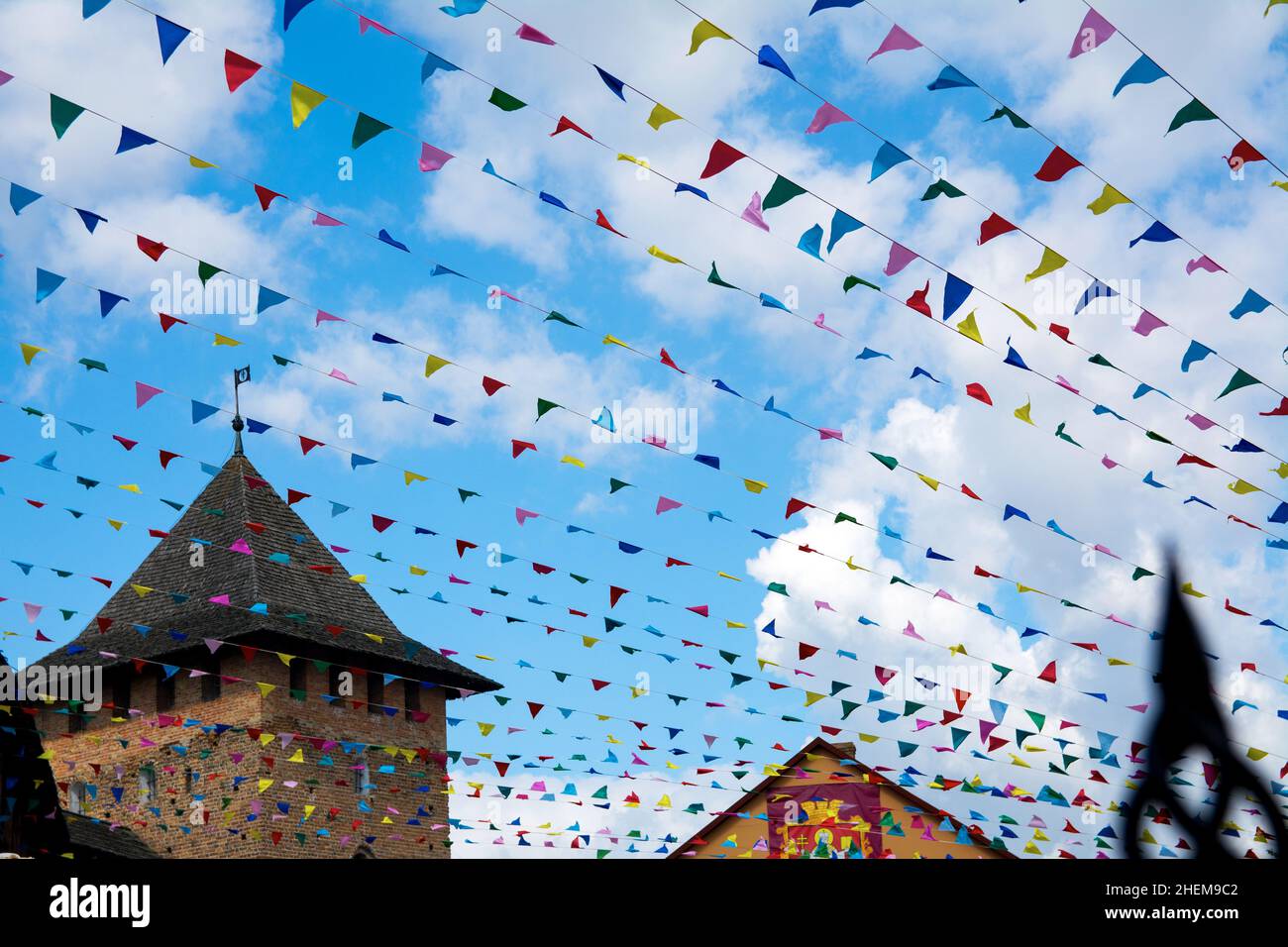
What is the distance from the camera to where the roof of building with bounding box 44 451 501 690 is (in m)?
27.2

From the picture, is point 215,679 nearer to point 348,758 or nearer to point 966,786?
point 348,758

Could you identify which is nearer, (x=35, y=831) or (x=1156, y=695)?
(x=1156, y=695)

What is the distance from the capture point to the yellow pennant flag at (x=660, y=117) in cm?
625

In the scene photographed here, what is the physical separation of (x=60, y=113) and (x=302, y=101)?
89 centimetres

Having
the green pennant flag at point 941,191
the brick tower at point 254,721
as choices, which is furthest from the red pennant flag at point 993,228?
the brick tower at point 254,721

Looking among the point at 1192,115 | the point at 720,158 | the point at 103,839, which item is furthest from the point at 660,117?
the point at 103,839

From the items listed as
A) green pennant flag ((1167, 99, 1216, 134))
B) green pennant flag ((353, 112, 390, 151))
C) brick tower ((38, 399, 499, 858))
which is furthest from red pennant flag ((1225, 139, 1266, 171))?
brick tower ((38, 399, 499, 858))

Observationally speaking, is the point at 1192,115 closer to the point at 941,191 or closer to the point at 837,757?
the point at 941,191

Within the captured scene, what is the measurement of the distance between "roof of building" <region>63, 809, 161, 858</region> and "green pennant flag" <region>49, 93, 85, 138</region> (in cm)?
1901

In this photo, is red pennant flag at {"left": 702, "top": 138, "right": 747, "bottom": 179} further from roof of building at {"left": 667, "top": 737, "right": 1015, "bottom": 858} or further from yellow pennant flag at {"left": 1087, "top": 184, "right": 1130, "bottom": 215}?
roof of building at {"left": 667, "top": 737, "right": 1015, "bottom": 858}
